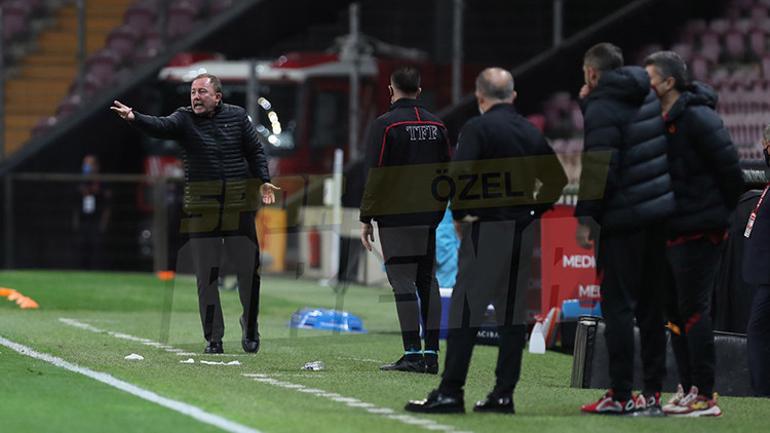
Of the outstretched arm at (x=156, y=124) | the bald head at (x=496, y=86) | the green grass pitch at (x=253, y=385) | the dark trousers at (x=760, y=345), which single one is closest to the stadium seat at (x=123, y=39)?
the green grass pitch at (x=253, y=385)

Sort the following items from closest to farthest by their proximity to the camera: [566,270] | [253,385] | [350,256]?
[253,385], [566,270], [350,256]

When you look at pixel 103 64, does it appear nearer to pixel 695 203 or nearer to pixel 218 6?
pixel 218 6

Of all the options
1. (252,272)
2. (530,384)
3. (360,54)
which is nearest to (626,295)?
(530,384)

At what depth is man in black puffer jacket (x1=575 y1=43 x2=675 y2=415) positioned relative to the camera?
8859 mm

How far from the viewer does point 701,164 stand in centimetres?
927

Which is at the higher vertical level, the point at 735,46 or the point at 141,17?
the point at 141,17

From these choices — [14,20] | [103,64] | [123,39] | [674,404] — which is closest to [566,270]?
[674,404]

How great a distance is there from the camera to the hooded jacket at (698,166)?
9.21 m

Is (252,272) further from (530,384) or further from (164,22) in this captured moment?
(164,22)

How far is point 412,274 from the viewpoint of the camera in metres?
11.6

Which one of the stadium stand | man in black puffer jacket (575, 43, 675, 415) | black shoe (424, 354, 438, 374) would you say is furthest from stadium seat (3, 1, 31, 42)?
man in black puffer jacket (575, 43, 675, 415)

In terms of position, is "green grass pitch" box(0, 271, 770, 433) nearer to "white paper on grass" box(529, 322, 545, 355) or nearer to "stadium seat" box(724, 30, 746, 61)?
"white paper on grass" box(529, 322, 545, 355)

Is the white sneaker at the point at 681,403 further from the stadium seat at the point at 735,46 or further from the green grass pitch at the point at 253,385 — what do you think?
the stadium seat at the point at 735,46

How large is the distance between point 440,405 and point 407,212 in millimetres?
2742
